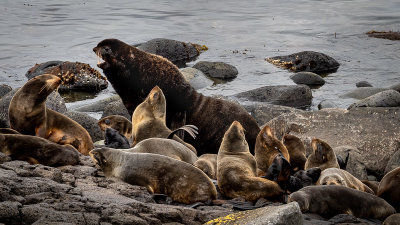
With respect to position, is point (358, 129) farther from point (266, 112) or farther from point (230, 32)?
point (230, 32)

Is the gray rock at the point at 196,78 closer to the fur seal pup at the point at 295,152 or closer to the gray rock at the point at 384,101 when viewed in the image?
the gray rock at the point at 384,101

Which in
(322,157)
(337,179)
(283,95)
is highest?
(337,179)

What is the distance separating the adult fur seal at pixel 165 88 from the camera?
31.4 ft

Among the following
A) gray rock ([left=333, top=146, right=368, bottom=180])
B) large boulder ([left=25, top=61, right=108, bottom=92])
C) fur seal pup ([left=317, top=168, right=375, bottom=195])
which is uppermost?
fur seal pup ([left=317, top=168, right=375, bottom=195])

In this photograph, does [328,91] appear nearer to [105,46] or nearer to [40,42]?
[105,46]

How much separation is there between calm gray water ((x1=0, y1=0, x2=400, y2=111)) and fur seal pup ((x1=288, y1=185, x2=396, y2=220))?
→ 10433 mm

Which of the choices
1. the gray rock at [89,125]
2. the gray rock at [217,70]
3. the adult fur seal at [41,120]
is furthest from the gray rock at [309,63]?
the adult fur seal at [41,120]

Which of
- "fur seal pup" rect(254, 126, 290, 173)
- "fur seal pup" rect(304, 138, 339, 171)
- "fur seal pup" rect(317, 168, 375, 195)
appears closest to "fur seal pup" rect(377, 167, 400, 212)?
"fur seal pup" rect(317, 168, 375, 195)

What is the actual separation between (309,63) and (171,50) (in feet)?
17.6

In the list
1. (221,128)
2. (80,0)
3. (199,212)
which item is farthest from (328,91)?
(80,0)

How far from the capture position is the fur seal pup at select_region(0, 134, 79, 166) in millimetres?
5892

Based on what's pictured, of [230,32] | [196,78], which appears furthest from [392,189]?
[230,32]

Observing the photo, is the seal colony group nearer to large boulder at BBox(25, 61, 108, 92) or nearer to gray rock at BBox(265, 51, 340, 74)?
large boulder at BBox(25, 61, 108, 92)

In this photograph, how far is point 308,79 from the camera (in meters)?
19.0
